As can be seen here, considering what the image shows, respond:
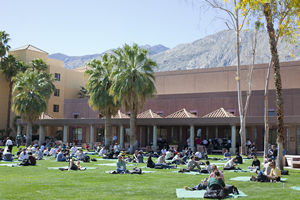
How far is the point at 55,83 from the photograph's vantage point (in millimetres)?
64562

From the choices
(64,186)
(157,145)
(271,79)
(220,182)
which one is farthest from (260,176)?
(271,79)

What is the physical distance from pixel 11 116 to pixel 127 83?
33.8 metres

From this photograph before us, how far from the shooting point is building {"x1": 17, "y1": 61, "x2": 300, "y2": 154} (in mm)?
36344

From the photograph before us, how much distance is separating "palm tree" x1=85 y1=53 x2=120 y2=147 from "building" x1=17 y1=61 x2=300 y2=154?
340 centimetres

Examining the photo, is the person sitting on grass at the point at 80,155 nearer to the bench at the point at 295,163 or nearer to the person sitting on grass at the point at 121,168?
the person sitting on grass at the point at 121,168

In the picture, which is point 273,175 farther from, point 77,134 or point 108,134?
point 77,134

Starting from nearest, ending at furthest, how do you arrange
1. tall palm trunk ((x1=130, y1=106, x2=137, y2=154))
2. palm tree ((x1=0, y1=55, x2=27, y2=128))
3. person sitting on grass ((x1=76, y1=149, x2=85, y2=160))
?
person sitting on grass ((x1=76, y1=149, x2=85, y2=160)) → tall palm trunk ((x1=130, y1=106, x2=137, y2=154)) → palm tree ((x1=0, y1=55, x2=27, y2=128))

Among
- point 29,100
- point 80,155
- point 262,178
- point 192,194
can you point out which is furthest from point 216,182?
point 29,100

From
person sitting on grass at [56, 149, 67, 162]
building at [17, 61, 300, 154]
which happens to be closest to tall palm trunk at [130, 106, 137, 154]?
building at [17, 61, 300, 154]

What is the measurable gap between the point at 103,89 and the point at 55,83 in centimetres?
2931

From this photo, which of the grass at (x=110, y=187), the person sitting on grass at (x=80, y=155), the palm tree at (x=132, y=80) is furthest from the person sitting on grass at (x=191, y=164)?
the palm tree at (x=132, y=80)

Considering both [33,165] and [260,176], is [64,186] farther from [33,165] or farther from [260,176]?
[33,165]

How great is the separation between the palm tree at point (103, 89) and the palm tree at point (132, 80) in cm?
150

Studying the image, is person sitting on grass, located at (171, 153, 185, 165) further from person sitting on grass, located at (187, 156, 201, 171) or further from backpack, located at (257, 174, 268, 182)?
backpack, located at (257, 174, 268, 182)
